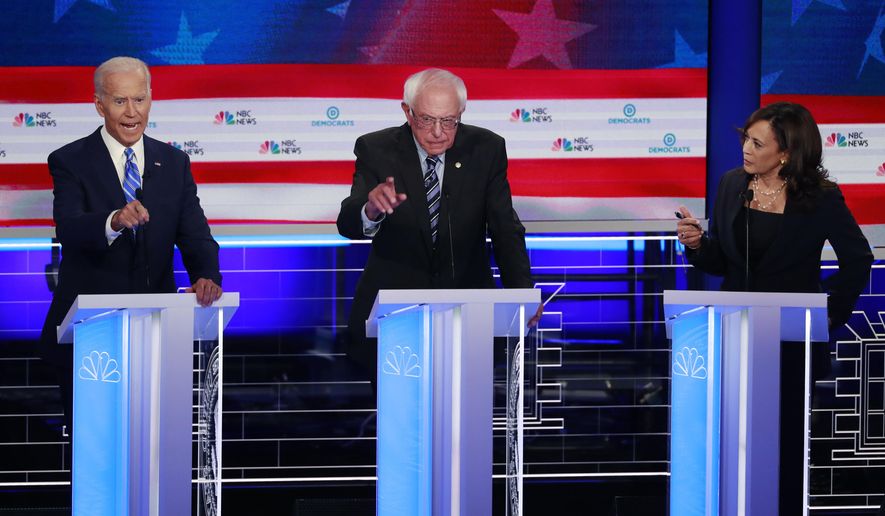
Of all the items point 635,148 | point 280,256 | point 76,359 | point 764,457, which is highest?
point 635,148

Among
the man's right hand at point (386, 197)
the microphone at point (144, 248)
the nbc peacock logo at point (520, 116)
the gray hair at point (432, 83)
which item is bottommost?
the microphone at point (144, 248)

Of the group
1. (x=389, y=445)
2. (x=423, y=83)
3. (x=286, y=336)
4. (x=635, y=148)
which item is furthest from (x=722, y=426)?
(x=286, y=336)

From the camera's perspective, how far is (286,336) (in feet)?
17.7

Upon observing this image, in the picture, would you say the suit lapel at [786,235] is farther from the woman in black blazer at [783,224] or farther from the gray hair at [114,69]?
the gray hair at [114,69]

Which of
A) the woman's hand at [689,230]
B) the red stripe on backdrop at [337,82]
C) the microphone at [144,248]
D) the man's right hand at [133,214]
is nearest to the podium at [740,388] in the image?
the woman's hand at [689,230]

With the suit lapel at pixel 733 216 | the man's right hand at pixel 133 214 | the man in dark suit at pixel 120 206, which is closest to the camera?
the man's right hand at pixel 133 214

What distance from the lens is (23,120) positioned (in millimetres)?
5121

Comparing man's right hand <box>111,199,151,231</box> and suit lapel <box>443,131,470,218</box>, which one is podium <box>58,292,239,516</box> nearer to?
man's right hand <box>111,199,151,231</box>

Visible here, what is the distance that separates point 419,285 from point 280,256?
1689 millimetres

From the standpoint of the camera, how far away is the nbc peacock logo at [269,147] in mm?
5195

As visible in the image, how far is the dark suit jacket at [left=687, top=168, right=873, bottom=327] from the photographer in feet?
12.9

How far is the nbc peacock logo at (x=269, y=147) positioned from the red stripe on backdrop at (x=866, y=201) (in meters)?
2.48

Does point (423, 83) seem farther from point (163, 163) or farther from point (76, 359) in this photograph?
point (76, 359)

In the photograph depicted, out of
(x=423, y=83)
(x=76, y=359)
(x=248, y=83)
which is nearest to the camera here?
(x=76, y=359)
